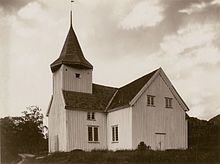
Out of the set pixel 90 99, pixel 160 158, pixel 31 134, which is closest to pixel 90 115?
pixel 90 99

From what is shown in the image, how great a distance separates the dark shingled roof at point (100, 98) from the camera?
7.66 m

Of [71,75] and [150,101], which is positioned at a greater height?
[71,75]

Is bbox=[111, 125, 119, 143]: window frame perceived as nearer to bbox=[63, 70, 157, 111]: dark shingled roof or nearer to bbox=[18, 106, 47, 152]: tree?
bbox=[63, 70, 157, 111]: dark shingled roof

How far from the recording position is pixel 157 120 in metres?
7.60

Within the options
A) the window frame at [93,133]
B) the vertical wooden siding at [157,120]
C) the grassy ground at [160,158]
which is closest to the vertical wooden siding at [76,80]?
the window frame at [93,133]

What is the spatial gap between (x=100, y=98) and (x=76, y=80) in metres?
0.62

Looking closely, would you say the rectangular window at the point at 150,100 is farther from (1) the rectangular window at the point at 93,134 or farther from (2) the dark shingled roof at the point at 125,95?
(1) the rectangular window at the point at 93,134

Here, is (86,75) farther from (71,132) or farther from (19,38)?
(19,38)

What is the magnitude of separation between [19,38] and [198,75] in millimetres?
1549

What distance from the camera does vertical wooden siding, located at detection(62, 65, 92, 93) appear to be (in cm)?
807

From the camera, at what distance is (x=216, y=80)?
3.31 metres

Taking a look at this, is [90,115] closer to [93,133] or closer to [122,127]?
[93,133]

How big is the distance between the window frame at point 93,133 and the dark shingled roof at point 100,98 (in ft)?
1.16

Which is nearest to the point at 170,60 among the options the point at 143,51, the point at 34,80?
the point at 143,51
